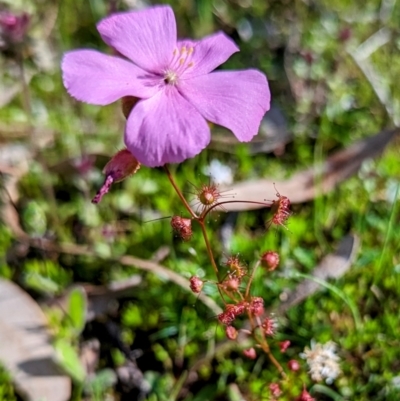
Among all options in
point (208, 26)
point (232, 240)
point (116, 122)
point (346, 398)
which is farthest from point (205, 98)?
point (208, 26)

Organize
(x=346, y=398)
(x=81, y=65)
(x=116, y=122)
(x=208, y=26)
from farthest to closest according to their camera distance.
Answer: (x=208, y=26) < (x=116, y=122) < (x=346, y=398) < (x=81, y=65)

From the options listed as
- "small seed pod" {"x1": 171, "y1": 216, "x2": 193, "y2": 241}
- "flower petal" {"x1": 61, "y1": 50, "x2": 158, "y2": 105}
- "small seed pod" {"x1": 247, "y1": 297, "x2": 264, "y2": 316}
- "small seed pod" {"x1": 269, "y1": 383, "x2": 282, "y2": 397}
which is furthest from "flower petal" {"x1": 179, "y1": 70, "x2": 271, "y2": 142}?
"small seed pod" {"x1": 269, "y1": 383, "x2": 282, "y2": 397}

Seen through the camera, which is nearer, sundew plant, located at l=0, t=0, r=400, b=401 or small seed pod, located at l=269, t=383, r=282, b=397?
sundew plant, located at l=0, t=0, r=400, b=401

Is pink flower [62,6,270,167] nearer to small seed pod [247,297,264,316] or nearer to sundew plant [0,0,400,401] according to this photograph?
sundew plant [0,0,400,401]

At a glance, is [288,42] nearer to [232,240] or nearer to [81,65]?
[232,240]

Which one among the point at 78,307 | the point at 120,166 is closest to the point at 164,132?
the point at 120,166

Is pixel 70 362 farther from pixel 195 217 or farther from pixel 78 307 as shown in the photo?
pixel 195 217

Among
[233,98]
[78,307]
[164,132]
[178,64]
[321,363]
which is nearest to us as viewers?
[164,132]
